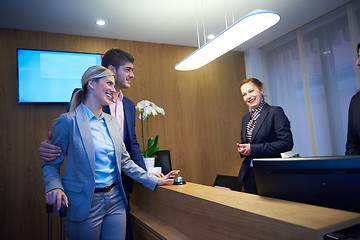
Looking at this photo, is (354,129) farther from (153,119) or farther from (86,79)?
(153,119)

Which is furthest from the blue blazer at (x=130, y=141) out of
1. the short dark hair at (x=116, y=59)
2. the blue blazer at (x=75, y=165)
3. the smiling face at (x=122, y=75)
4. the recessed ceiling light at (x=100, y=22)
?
the recessed ceiling light at (x=100, y=22)

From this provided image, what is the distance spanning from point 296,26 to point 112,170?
135 inches

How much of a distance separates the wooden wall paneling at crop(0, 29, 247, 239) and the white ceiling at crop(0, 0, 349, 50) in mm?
242

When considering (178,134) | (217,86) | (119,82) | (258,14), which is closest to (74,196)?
(119,82)

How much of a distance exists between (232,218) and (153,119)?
278 cm

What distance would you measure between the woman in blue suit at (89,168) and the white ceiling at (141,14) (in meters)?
1.54

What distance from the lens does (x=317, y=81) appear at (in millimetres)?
3562

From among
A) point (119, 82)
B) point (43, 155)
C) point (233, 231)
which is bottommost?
point (233, 231)

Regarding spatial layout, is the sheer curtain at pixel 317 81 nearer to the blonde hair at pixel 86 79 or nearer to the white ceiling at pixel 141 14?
the white ceiling at pixel 141 14

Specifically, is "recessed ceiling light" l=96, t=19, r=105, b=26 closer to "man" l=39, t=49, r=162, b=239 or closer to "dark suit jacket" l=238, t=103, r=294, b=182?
"man" l=39, t=49, r=162, b=239

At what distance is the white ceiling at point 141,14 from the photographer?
275 cm

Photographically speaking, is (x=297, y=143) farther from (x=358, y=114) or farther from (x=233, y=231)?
(x=233, y=231)

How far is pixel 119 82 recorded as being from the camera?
85.7 inches

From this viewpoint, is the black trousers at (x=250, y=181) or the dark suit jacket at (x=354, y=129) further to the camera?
the black trousers at (x=250, y=181)
